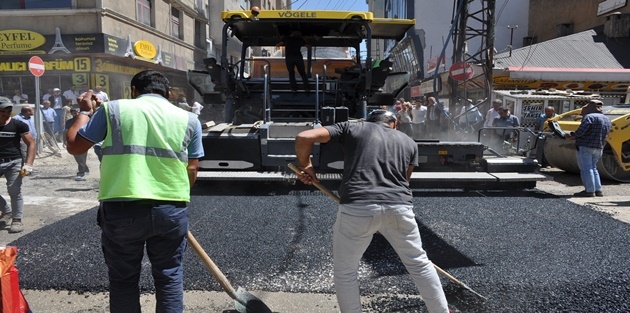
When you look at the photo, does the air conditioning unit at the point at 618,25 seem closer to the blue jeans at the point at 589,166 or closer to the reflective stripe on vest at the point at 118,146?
the blue jeans at the point at 589,166

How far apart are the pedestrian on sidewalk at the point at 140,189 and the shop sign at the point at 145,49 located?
54.0 feet

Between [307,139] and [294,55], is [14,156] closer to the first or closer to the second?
[294,55]

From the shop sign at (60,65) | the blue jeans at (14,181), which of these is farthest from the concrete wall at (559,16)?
the blue jeans at (14,181)

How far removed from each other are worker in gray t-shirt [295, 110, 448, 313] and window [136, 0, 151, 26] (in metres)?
17.9

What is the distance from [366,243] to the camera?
2.81m

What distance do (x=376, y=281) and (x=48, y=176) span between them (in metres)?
7.84

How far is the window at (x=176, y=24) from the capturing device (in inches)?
891

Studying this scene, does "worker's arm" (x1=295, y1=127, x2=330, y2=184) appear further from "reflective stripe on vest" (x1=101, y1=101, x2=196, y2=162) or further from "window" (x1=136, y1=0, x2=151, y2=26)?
"window" (x1=136, y1=0, x2=151, y2=26)

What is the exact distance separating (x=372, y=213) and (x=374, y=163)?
312 mm

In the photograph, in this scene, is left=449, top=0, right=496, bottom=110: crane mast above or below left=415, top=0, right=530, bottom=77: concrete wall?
below

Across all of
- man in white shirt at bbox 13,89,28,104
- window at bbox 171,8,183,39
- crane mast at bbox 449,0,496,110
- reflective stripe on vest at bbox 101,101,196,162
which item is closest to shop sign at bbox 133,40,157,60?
window at bbox 171,8,183,39

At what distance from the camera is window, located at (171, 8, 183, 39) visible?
2262 centimetres

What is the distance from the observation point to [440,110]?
1252 centimetres

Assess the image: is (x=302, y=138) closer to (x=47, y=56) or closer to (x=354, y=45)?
(x=354, y=45)
